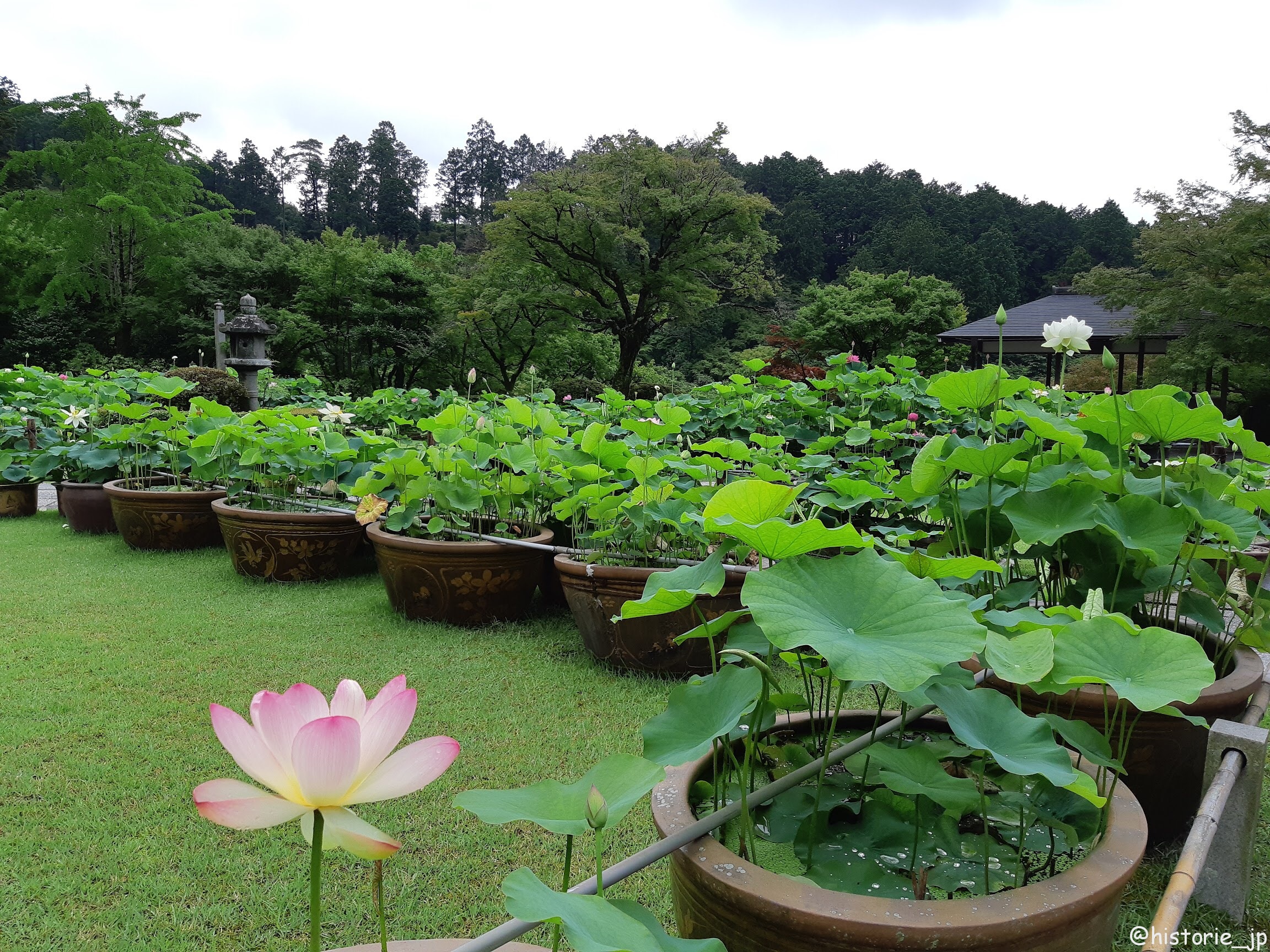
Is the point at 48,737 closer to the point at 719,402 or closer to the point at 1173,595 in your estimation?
the point at 1173,595

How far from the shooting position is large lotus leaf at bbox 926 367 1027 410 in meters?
1.50

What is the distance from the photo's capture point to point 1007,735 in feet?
2.87

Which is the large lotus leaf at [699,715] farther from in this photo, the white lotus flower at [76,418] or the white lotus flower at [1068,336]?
the white lotus flower at [76,418]

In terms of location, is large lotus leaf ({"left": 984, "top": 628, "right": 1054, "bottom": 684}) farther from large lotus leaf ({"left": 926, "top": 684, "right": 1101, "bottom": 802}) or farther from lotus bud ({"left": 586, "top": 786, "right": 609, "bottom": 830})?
lotus bud ({"left": 586, "top": 786, "right": 609, "bottom": 830})

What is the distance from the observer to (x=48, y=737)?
6.42 feet

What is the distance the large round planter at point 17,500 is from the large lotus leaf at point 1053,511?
555 centimetres

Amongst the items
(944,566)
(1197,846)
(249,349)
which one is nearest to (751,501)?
(944,566)

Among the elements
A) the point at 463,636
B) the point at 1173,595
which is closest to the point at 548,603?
the point at 463,636

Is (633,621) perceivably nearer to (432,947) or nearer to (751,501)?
(751,501)

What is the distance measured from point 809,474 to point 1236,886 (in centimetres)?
216

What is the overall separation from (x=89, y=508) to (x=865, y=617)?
4.67 m

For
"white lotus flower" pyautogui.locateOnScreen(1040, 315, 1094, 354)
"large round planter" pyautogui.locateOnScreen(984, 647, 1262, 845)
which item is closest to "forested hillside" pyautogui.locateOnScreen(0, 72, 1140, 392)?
"white lotus flower" pyautogui.locateOnScreen(1040, 315, 1094, 354)

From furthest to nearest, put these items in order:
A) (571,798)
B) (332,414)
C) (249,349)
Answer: (249,349) → (332,414) → (571,798)

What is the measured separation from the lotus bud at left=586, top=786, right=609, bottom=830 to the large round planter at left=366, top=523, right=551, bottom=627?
7.15 feet
